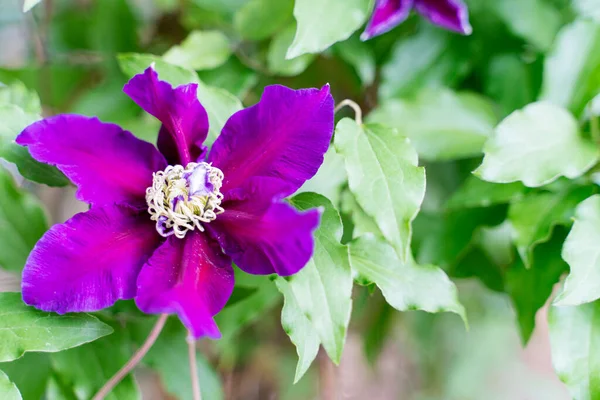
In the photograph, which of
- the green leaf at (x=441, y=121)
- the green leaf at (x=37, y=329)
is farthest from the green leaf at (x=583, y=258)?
the green leaf at (x=37, y=329)

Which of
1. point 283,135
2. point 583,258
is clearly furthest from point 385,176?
point 583,258

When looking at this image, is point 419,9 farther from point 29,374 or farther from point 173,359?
point 29,374

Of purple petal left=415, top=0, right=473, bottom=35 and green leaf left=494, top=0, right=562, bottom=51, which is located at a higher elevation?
purple petal left=415, top=0, right=473, bottom=35

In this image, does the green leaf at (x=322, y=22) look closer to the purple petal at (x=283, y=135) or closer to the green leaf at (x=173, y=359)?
the purple petal at (x=283, y=135)

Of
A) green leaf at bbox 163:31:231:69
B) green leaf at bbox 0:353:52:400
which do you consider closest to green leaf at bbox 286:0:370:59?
green leaf at bbox 163:31:231:69

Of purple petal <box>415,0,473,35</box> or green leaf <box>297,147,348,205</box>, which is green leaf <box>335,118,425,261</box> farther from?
purple petal <box>415,0,473,35</box>
